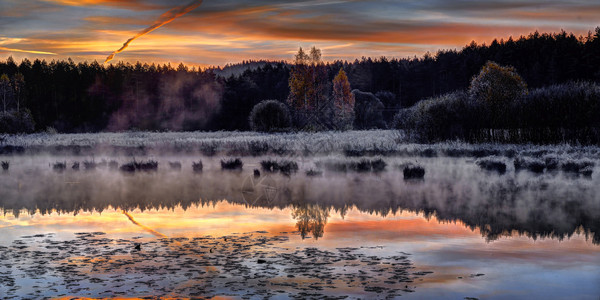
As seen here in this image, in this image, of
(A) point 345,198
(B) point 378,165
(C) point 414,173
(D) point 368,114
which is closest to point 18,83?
(D) point 368,114

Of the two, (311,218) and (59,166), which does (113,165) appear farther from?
(311,218)

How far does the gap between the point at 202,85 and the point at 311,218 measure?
129 meters

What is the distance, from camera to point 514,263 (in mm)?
12383

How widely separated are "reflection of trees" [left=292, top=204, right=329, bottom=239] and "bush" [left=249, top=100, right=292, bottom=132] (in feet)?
202

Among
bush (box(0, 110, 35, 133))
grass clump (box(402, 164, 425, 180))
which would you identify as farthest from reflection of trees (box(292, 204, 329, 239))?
bush (box(0, 110, 35, 133))

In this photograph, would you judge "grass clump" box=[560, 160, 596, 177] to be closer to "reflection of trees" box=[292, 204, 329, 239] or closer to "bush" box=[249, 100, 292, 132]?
"reflection of trees" box=[292, 204, 329, 239]

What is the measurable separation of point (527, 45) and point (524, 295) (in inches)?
4987

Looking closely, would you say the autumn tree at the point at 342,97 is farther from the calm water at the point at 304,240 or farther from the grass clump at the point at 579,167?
the calm water at the point at 304,240

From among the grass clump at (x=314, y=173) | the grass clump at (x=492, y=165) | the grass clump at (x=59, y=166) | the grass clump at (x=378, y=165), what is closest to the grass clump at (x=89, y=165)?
the grass clump at (x=59, y=166)

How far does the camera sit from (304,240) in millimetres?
14594

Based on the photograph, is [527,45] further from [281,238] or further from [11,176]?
[281,238]

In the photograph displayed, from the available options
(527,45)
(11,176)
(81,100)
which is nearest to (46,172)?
(11,176)

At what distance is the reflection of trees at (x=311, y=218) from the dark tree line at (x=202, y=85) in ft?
312

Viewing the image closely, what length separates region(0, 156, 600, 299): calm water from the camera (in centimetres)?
1065
